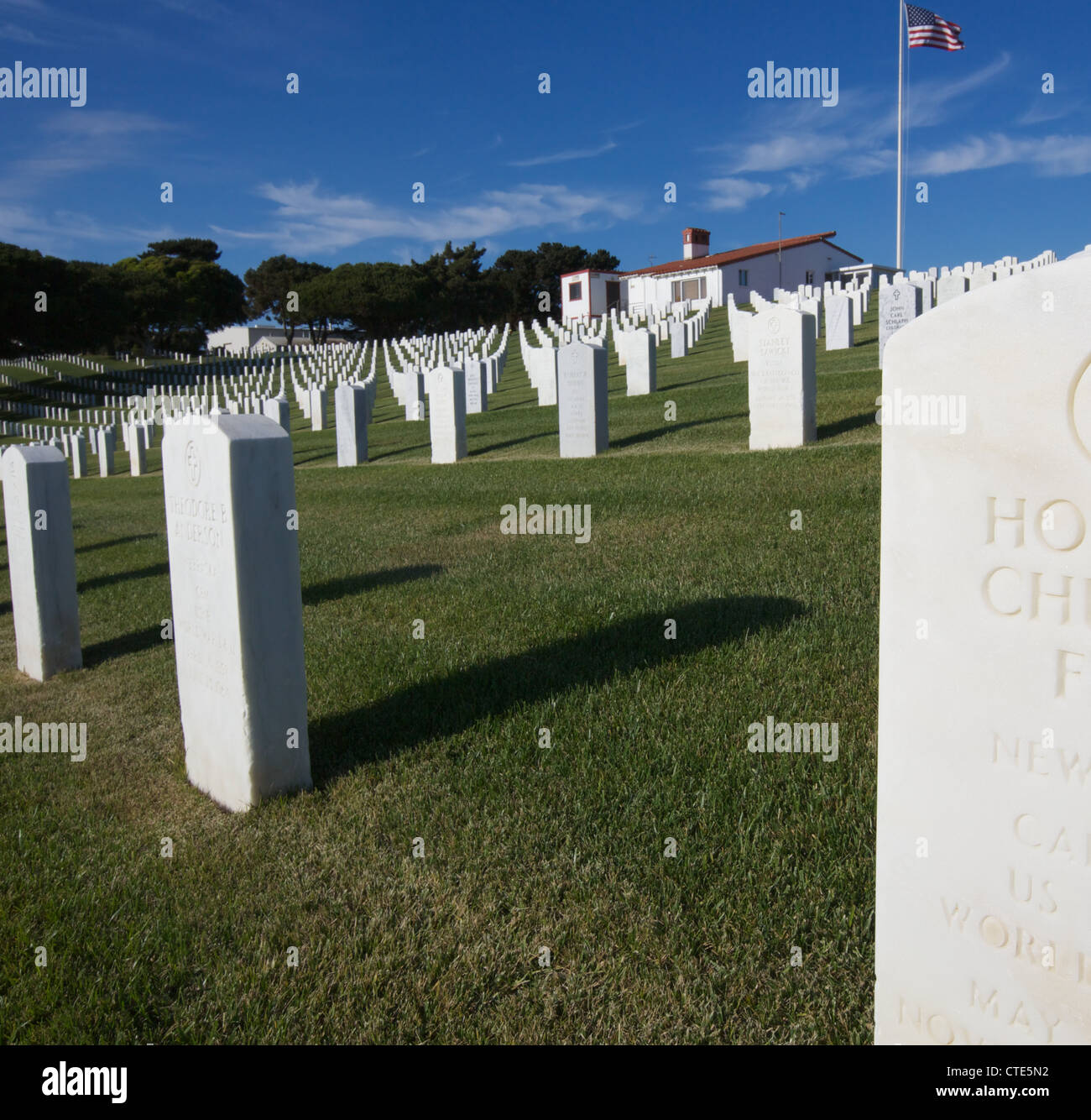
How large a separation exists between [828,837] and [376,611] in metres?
4.31

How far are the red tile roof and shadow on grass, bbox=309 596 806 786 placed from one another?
63402 mm

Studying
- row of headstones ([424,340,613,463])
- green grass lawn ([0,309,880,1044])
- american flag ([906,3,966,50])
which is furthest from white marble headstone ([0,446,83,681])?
american flag ([906,3,966,50])

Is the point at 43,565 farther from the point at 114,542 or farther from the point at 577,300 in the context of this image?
the point at 577,300

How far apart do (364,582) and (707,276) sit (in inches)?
2442

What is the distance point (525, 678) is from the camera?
479 centimetres

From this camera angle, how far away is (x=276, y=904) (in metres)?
3.04

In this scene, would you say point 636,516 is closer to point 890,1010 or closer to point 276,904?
point 276,904

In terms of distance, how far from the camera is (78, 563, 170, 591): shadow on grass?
9.39m

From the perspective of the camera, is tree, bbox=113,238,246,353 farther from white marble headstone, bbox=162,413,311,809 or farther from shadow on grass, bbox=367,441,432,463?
white marble headstone, bbox=162,413,311,809

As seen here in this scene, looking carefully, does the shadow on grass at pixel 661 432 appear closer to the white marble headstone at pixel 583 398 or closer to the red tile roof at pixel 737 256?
the white marble headstone at pixel 583 398

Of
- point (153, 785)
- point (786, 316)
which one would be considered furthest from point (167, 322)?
point (153, 785)

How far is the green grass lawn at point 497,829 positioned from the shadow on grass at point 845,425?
4.11 m

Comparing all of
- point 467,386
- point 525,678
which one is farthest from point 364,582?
point 467,386

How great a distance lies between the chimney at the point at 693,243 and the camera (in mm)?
74375
